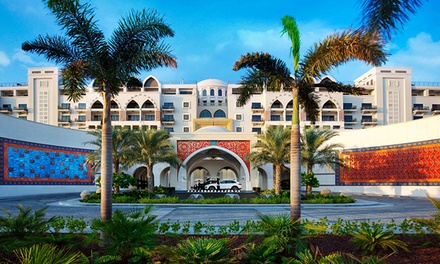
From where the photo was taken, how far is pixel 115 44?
→ 863cm

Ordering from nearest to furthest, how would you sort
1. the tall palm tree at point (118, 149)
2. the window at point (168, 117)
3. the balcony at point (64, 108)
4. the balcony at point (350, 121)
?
1. the tall palm tree at point (118, 149)
2. the balcony at point (350, 121)
3. the balcony at point (64, 108)
4. the window at point (168, 117)

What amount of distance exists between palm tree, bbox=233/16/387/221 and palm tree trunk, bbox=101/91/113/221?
3.79m

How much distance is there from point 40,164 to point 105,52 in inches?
830

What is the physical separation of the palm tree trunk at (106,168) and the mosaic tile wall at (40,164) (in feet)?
61.8

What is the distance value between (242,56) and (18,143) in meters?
20.6

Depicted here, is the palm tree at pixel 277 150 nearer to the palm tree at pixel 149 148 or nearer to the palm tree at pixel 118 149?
the palm tree at pixel 149 148

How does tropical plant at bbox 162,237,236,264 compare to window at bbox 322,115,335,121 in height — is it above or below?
below

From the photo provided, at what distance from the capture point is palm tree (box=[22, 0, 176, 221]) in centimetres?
816

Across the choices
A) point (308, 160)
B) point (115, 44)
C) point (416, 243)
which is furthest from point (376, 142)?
point (115, 44)

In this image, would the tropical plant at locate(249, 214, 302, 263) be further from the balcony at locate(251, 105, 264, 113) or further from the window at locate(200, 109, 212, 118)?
the window at locate(200, 109, 212, 118)

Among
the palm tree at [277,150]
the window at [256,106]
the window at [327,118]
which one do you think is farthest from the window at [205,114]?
the palm tree at [277,150]

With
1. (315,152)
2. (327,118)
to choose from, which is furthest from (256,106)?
(315,152)

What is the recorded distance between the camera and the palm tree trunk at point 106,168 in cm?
779

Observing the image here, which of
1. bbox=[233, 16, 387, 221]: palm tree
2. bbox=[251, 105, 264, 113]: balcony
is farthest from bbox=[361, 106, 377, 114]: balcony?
bbox=[233, 16, 387, 221]: palm tree
